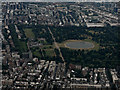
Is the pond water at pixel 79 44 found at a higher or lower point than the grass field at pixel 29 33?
lower

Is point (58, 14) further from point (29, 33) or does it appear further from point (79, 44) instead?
point (79, 44)

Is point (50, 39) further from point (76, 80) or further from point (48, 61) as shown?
point (76, 80)

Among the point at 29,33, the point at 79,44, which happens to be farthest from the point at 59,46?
the point at 29,33

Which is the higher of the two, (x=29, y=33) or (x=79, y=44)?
(x=29, y=33)

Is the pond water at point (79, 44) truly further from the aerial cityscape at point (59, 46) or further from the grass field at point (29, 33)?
the grass field at point (29, 33)

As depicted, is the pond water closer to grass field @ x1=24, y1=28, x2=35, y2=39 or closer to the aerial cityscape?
the aerial cityscape

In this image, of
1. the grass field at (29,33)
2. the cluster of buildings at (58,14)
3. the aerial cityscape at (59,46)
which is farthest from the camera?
the cluster of buildings at (58,14)

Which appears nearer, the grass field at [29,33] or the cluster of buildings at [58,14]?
the grass field at [29,33]

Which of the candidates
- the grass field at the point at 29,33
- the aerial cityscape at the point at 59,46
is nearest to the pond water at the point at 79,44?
the aerial cityscape at the point at 59,46

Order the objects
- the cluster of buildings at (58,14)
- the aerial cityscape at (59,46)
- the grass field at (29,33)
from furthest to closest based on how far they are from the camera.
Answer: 1. the cluster of buildings at (58,14)
2. the grass field at (29,33)
3. the aerial cityscape at (59,46)
